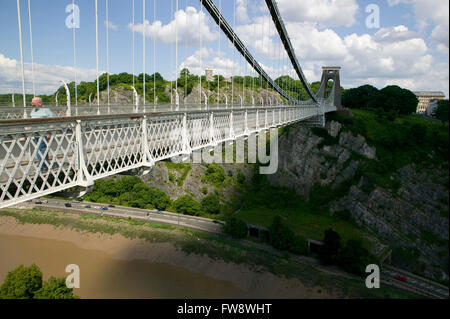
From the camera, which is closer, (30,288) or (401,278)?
(30,288)

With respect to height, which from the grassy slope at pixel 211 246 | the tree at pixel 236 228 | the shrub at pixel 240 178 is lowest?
the grassy slope at pixel 211 246

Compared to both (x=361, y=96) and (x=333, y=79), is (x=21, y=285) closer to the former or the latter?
(x=333, y=79)

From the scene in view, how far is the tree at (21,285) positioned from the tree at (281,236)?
17.0m

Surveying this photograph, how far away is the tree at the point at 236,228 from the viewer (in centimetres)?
2773

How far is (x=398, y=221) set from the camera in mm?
26188

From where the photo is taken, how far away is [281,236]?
26250mm

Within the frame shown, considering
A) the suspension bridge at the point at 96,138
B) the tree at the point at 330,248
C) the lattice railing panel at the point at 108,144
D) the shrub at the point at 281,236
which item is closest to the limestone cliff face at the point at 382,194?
the tree at the point at 330,248

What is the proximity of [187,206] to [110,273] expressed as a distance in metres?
10.3

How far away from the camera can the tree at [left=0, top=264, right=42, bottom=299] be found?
18406 mm

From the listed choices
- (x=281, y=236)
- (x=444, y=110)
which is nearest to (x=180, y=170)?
(x=281, y=236)

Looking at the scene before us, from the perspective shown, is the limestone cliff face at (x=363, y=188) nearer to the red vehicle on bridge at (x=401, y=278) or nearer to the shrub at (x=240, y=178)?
the shrub at (x=240, y=178)

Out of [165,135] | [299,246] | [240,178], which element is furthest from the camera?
[240,178]

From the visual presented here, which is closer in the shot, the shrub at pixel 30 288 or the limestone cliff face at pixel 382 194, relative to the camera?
the shrub at pixel 30 288
